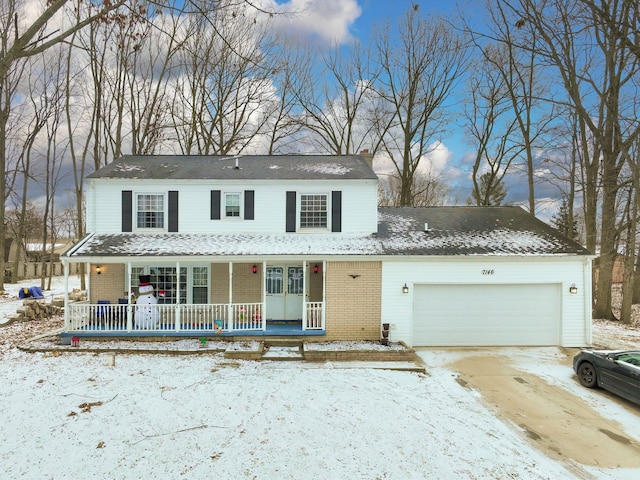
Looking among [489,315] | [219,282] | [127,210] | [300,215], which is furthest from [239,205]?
[489,315]

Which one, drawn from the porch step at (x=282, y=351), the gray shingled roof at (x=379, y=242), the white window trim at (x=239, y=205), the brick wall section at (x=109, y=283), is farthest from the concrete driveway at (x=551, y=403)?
the brick wall section at (x=109, y=283)

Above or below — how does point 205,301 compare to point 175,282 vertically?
below

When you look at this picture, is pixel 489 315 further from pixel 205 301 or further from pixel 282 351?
pixel 205 301

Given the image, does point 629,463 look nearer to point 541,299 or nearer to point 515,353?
point 515,353

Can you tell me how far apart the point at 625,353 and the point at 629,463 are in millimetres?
3171

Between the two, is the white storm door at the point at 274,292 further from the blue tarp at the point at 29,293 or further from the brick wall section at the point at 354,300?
the blue tarp at the point at 29,293

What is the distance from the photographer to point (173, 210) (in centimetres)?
1173

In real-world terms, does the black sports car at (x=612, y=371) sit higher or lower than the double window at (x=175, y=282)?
lower

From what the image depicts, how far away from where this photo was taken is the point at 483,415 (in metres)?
6.55

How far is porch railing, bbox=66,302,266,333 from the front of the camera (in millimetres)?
10359

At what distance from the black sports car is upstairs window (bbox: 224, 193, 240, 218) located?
1035 centimetres

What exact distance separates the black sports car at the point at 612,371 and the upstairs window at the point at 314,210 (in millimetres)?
7850

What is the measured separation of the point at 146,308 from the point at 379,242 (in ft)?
24.2

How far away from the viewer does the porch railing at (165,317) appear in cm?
1036
